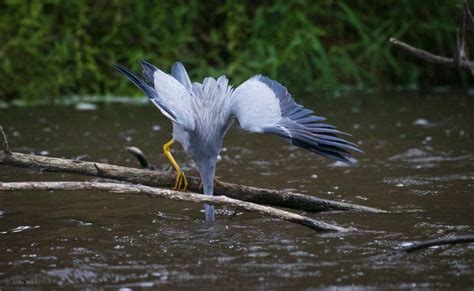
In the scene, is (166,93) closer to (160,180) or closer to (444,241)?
(160,180)

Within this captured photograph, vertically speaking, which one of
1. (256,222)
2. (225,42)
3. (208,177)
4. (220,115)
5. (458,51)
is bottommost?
(256,222)

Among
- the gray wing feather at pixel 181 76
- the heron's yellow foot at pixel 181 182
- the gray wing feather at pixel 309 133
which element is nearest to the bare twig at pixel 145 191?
the gray wing feather at pixel 309 133

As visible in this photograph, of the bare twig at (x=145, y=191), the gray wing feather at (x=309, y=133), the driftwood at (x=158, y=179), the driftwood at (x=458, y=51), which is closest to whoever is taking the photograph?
the bare twig at (x=145, y=191)

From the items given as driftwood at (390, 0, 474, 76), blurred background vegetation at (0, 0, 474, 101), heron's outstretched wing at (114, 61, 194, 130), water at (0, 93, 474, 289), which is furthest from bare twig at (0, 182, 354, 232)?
blurred background vegetation at (0, 0, 474, 101)

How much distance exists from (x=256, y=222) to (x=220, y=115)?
60 centimetres

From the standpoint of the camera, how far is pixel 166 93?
16.1 ft

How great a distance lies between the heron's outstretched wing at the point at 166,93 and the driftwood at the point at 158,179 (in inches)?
11.9

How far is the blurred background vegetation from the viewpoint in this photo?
1059 centimetres

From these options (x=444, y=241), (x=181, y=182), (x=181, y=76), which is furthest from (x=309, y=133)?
(x=181, y=76)

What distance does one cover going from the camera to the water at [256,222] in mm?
3670

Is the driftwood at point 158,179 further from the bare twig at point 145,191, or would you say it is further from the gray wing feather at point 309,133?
the bare twig at point 145,191

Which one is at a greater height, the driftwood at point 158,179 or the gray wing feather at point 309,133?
the gray wing feather at point 309,133

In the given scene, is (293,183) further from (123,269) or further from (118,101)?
(118,101)

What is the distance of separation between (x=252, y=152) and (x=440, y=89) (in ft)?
13.6
